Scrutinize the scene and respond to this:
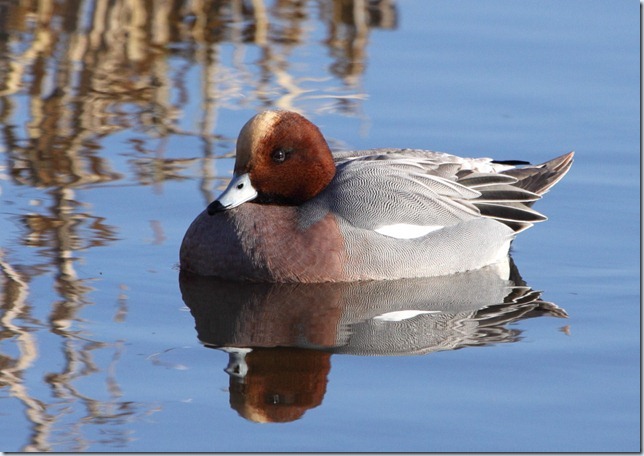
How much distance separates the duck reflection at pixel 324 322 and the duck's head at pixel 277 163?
53 centimetres

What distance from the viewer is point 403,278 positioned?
→ 7.53 metres

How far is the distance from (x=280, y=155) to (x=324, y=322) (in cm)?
114

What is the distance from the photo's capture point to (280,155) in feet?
24.6

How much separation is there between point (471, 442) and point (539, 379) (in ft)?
2.58

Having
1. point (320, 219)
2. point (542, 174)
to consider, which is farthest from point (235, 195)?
point (542, 174)

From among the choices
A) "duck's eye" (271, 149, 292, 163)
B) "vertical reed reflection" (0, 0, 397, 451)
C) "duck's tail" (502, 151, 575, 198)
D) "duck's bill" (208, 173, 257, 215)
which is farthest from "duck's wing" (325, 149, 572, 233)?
"vertical reed reflection" (0, 0, 397, 451)

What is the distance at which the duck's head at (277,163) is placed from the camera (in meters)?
7.42

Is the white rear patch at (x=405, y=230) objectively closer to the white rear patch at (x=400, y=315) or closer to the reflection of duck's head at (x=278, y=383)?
the white rear patch at (x=400, y=315)

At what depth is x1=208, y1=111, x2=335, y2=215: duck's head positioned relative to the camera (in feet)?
24.3

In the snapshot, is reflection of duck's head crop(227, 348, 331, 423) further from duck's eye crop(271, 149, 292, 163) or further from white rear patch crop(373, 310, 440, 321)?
duck's eye crop(271, 149, 292, 163)

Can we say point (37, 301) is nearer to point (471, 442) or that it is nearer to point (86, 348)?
point (86, 348)

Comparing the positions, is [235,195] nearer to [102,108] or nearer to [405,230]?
[405,230]

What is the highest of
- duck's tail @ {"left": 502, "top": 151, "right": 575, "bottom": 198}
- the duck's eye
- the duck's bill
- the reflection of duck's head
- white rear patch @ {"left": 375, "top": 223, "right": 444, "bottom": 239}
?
the duck's eye

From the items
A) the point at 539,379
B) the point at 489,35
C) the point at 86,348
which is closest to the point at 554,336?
the point at 539,379
